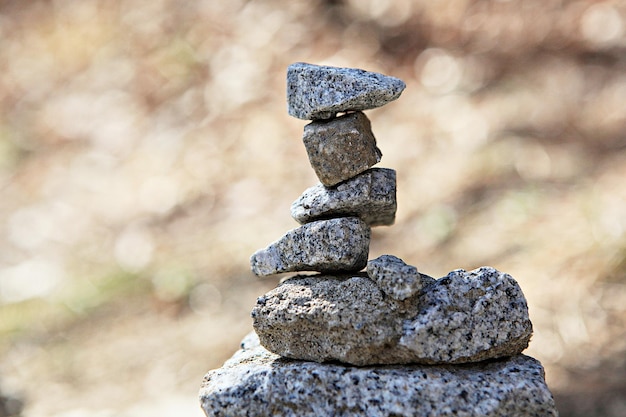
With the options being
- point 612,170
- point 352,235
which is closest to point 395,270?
point 352,235

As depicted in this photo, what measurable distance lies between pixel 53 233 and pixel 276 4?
17.9 feet

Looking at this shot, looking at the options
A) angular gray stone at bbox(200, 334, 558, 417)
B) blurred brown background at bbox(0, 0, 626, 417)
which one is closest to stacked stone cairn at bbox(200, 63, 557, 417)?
angular gray stone at bbox(200, 334, 558, 417)

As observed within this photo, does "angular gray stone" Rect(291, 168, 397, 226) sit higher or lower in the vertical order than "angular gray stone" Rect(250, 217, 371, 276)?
higher

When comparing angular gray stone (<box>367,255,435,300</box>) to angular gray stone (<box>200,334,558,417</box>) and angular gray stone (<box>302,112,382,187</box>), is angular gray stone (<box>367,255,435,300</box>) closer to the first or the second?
angular gray stone (<box>200,334,558,417</box>)

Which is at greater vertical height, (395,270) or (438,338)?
(395,270)

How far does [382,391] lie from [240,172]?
8.11 meters

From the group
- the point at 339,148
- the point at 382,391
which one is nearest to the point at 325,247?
the point at 339,148

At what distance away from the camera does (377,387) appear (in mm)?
3680

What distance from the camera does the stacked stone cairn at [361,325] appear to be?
3.64 meters

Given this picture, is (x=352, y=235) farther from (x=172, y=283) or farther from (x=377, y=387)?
(x=172, y=283)

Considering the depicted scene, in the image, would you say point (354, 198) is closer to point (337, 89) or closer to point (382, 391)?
point (337, 89)

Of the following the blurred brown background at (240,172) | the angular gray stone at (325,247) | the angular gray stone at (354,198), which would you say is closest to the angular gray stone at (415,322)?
the angular gray stone at (325,247)

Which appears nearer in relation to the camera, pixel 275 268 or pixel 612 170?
pixel 275 268

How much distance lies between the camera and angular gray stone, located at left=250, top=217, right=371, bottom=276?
391 centimetres
